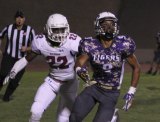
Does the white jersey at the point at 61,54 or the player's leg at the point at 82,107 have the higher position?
the white jersey at the point at 61,54

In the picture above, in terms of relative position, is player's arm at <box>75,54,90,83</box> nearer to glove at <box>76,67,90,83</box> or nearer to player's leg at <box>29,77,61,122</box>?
glove at <box>76,67,90,83</box>

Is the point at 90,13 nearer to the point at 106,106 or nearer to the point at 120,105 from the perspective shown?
the point at 120,105

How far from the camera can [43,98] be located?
24.9 feet

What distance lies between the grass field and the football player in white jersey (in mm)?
1673

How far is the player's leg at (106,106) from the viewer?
6.86 meters

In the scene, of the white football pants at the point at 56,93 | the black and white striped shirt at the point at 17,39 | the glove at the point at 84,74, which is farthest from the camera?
the black and white striped shirt at the point at 17,39

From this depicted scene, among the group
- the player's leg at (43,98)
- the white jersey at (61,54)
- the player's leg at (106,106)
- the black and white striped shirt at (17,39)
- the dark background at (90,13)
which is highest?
→ the white jersey at (61,54)

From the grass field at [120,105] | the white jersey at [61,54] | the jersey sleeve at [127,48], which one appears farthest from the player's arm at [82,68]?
the grass field at [120,105]

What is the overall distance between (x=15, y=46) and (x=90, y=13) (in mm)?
9651

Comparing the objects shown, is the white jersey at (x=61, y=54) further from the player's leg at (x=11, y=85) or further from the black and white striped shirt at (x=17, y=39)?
the black and white striped shirt at (x=17, y=39)

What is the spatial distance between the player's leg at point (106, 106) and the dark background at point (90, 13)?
13.6 metres

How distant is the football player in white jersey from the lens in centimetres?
767

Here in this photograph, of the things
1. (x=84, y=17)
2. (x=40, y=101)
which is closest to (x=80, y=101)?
(x=40, y=101)

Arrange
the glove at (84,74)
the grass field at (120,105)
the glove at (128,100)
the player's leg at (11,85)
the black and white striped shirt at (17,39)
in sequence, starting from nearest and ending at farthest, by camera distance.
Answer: the glove at (84,74) → the glove at (128,100) → the grass field at (120,105) → the player's leg at (11,85) → the black and white striped shirt at (17,39)
